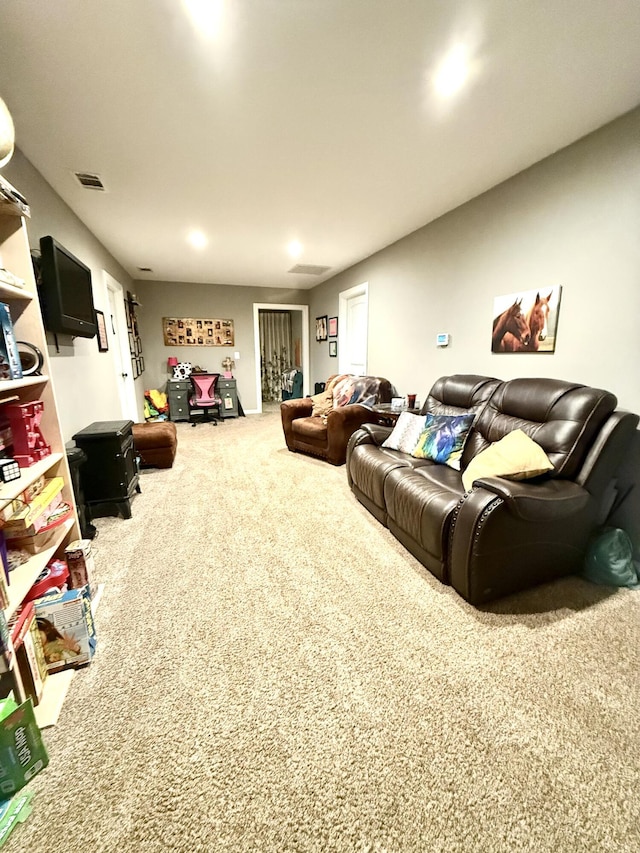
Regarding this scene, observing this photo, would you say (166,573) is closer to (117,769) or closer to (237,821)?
(117,769)

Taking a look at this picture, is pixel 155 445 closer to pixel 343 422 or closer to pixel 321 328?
pixel 343 422

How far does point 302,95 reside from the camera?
1.59 metres

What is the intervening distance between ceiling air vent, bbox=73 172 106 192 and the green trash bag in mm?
3948

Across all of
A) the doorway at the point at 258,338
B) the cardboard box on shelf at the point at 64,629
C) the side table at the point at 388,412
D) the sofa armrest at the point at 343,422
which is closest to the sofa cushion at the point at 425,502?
the side table at the point at 388,412

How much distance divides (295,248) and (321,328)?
2071 millimetres

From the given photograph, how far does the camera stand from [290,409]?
4.04 m

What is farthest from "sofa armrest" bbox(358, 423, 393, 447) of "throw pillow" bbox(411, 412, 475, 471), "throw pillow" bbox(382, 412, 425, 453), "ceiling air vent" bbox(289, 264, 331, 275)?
"ceiling air vent" bbox(289, 264, 331, 275)

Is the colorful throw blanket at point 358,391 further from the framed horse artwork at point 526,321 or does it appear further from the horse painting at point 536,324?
the horse painting at point 536,324

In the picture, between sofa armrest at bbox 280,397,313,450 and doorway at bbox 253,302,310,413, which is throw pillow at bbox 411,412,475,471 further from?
doorway at bbox 253,302,310,413

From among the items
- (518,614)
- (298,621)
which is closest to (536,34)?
(518,614)

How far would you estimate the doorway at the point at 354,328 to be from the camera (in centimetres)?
456

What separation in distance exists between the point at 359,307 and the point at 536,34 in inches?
141

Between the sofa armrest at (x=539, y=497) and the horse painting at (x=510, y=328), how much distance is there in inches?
47.1

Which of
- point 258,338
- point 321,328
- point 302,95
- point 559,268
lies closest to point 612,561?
point 559,268
